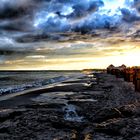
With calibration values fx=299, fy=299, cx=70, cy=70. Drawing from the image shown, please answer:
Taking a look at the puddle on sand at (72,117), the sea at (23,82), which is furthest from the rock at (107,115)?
the sea at (23,82)

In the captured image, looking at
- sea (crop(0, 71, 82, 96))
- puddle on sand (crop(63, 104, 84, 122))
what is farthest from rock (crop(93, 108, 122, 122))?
sea (crop(0, 71, 82, 96))

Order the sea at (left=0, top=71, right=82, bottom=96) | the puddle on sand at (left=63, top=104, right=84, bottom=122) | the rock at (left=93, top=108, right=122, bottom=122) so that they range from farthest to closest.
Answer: the sea at (left=0, top=71, right=82, bottom=96) → the puddle on sand at (left=63, top=104, right=84, bottom=122) → the rock at (left=93, top=108, right=122, bottom=122)

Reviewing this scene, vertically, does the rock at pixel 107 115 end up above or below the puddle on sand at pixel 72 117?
above

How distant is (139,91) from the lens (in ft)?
78.2

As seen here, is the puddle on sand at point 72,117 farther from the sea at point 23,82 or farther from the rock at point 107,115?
the sea at point 23,82

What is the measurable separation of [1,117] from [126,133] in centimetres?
613

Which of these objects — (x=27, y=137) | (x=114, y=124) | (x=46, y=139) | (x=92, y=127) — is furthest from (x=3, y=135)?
(x=114, y=124)

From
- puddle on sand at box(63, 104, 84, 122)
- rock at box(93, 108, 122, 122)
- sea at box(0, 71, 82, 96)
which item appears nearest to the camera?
rock at box(93, 108, 122, 122)

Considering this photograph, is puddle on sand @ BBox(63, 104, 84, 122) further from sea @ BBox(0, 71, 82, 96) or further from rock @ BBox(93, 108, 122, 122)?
sea @ BBox(0, 71, 82, 96)

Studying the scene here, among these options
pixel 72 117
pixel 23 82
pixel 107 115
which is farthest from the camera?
pixel 23 82

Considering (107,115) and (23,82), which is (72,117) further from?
(23,82)

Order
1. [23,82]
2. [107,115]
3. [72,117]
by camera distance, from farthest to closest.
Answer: [23,82]
[72,117]
[107,115]

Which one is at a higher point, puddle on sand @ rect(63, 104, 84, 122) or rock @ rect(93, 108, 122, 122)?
rock @ rect(93, 108, 122, 122)

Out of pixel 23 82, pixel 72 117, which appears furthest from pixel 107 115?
pixel 23 82
